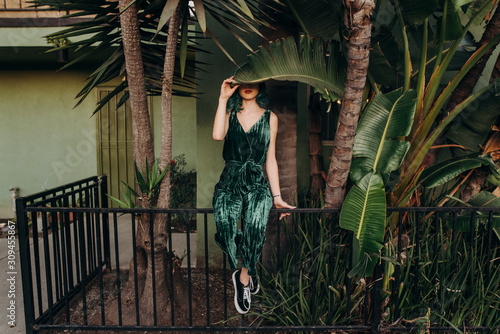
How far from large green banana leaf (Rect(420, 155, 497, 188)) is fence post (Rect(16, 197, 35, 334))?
134 inches

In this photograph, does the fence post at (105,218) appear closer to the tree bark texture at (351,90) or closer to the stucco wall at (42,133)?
the tree bark texture at (351,90)

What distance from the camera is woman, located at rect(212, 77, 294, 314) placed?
124 inches

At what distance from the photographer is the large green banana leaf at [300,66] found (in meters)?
3.28

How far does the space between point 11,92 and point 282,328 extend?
7.04 metres

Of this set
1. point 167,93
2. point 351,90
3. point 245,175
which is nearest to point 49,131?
point 167,93

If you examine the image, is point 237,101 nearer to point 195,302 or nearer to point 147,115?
point 147,115

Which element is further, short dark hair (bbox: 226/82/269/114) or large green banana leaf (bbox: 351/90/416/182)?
short dark hair (bbox: 226/82/269/114)

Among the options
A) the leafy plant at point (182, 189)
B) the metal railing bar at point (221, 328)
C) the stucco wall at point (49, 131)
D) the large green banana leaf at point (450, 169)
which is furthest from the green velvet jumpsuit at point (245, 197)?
the stucco wall at point (49, 131)

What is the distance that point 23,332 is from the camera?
3635 mm

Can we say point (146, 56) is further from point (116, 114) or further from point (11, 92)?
point (11, 92)

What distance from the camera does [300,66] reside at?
3.44 m

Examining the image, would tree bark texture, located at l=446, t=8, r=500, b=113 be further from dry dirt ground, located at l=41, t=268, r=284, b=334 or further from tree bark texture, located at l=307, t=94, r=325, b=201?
dry dirt ground, located at l=41, t=268, r=284, b=334

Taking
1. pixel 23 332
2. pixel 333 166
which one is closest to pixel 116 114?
pixel 23 332

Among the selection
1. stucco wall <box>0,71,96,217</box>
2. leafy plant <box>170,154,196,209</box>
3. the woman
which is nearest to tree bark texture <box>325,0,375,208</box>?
the woman
